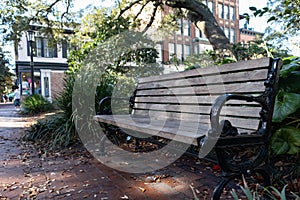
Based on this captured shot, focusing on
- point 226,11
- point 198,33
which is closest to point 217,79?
point 198,33

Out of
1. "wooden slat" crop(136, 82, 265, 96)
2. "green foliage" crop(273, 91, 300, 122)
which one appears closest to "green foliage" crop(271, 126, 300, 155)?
"green foliage" crop(273, 91, 300, 122)

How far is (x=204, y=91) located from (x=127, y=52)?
4.61 m

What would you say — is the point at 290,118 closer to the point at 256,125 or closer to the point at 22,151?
the point at 256,125

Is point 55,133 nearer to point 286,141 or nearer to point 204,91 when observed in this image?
point 204,91

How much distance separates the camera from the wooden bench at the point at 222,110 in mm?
1449

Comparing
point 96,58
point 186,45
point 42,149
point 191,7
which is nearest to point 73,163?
point 42,149

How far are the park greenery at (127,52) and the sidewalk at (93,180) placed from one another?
2.23 feet

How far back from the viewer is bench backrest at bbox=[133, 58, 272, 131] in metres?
1.80

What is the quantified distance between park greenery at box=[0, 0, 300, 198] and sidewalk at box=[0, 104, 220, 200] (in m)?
0.68

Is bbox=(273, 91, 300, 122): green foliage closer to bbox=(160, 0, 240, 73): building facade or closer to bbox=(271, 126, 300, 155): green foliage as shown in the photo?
bbox=(271, 126, 300, 155): green foliage

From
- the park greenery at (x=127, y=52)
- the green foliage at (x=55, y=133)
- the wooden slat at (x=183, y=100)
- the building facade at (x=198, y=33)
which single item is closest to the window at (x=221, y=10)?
the building facade at (x=198, y=33)

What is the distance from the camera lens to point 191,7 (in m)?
7.79

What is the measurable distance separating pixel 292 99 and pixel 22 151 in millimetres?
3598

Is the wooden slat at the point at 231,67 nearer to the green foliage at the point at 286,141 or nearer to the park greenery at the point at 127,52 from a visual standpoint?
the park greenery at the point at 127,52
